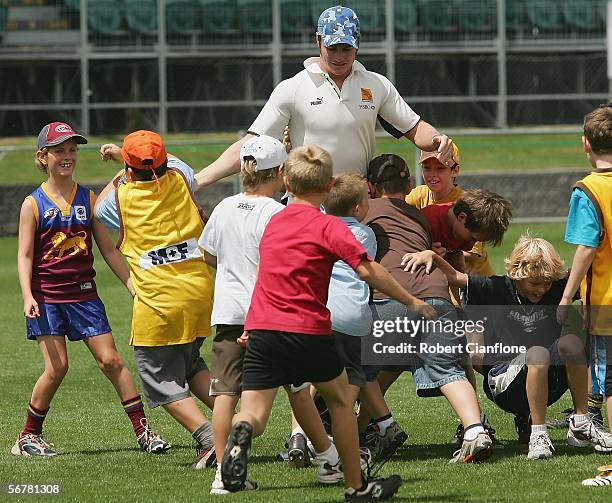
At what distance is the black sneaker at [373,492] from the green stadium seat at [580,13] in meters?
31.7

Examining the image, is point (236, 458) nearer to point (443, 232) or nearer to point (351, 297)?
point (351, 297)

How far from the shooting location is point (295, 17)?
3422 centimetres

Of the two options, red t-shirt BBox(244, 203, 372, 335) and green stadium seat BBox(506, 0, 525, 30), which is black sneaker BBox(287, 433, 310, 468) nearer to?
red t-shirt BBox(244, 203, 372, 335)

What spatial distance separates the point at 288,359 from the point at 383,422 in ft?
4.46

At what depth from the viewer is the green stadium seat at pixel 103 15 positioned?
3362 cm

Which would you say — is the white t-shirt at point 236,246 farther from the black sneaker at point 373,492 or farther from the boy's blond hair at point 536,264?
the boy's blond hair at point 536,264

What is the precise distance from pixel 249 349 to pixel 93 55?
2907 centimetres

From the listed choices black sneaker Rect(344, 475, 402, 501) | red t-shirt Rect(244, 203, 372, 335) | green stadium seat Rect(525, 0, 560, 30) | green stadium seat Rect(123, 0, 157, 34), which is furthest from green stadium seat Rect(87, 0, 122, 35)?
black sneaker Rect(344, 475, 402, 501)

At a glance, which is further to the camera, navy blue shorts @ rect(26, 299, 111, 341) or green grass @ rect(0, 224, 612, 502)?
navy blue shorts @ rect(26, 299, 111, 341)

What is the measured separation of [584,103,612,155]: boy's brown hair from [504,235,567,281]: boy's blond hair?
75cm

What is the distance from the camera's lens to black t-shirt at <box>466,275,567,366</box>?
6844 millimetres

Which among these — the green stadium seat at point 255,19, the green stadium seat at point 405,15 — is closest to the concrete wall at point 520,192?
the green stadium seat at point 405,15

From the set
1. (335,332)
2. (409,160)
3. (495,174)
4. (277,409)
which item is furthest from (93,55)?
(335,332)

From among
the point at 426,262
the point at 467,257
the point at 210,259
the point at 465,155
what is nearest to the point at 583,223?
the point at 426,262
